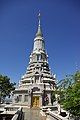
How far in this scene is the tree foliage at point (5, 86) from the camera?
49256 mm

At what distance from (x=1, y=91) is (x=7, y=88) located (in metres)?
1.64

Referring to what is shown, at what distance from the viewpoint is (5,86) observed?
163 feet

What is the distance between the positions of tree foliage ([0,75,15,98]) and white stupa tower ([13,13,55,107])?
2.71 m

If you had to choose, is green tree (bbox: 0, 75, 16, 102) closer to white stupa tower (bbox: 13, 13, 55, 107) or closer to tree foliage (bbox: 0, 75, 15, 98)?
tree foliage (bbox: 0, 75, 15, 98)

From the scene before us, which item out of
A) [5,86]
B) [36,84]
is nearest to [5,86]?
[5,86]

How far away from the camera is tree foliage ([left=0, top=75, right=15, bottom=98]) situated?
162 feet

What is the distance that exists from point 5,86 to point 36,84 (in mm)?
8405

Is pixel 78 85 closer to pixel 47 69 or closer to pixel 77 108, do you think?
pixel 77 108

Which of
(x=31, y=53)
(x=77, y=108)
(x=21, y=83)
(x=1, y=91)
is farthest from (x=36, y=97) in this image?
(x=77, y=108)

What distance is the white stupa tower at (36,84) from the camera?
146 ft

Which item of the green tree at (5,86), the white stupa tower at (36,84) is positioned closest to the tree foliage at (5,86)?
the green tree at (5,86)

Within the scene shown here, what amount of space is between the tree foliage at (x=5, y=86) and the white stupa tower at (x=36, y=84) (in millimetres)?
2714

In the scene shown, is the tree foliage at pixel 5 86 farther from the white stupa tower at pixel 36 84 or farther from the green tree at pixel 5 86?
the white stupa tower at pixel 36 84

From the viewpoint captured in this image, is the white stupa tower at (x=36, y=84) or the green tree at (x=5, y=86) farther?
the green tree at (x=5, y=86)
